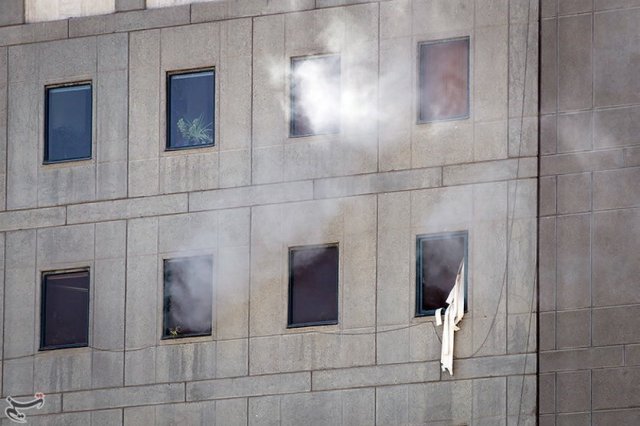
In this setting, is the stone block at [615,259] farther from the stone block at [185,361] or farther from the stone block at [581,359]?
the stone block at [185,361]

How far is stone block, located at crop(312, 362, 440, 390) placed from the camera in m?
49.4

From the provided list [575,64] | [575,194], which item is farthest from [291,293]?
[575,64]

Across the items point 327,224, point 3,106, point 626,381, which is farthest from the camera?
point 3,106

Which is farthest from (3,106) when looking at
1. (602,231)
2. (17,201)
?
(602,231)

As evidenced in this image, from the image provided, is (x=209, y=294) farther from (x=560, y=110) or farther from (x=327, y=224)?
(x=560, y=110)

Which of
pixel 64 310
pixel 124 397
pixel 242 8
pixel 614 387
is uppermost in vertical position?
pixel 242 8

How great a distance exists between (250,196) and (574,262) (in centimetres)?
761

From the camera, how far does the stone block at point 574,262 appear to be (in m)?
48.3

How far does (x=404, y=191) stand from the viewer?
50.4 meters

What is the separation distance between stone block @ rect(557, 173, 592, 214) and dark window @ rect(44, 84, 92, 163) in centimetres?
1139

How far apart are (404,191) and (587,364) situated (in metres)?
5.51

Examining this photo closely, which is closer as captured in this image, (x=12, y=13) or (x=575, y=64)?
(x=575, y=64)

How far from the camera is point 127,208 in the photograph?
5312cm

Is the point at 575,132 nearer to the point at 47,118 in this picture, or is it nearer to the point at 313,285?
the point at 313,285
